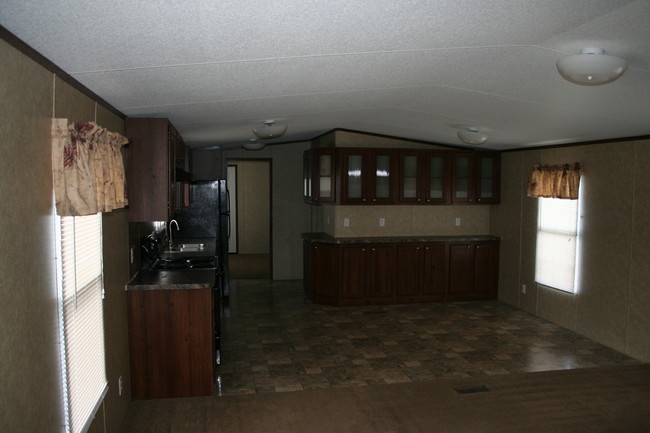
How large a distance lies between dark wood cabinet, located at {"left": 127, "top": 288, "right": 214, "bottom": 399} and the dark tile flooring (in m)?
0.32

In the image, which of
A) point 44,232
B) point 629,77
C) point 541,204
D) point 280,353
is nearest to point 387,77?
point 629,77

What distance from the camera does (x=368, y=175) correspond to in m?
7.00

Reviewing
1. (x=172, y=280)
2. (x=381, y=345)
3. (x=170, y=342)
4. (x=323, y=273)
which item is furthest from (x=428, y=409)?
(x=323, y=273)

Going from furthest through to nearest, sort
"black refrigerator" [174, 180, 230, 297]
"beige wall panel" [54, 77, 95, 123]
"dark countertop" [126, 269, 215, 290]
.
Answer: "black refrigerator" [174, 180, 230, 297]
"dark countertop" [126, 269, 215, 290]
"beige wall panel" [54, 77, 95, 123]

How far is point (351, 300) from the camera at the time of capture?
22.7 ft

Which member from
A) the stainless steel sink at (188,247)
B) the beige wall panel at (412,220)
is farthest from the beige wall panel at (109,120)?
→ the beige wall panel at (412,220)

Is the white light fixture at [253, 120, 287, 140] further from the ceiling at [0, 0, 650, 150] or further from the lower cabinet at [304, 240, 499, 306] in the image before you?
the lower cabinet at [304, 240, 499, 306]

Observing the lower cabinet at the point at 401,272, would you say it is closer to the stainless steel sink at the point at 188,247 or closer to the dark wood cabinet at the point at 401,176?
the dark wood cabinet at the point at 401,176

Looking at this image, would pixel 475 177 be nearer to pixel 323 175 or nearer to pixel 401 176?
pixel 401 176

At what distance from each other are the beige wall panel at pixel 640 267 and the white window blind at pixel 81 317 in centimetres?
471

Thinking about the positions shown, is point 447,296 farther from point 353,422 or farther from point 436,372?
point 353,422

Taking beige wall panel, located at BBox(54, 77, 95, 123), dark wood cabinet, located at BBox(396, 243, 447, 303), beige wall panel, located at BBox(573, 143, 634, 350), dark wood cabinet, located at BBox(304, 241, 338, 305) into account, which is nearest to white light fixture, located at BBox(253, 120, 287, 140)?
beige wall panel, located at BBox(54, 77, 95, 123)

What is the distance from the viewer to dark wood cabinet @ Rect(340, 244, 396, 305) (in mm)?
6906

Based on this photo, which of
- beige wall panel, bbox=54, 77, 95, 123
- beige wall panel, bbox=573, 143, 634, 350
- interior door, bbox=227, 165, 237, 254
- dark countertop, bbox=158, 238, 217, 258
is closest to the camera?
beige wall panel, bbox=54, 77, 95, 123
